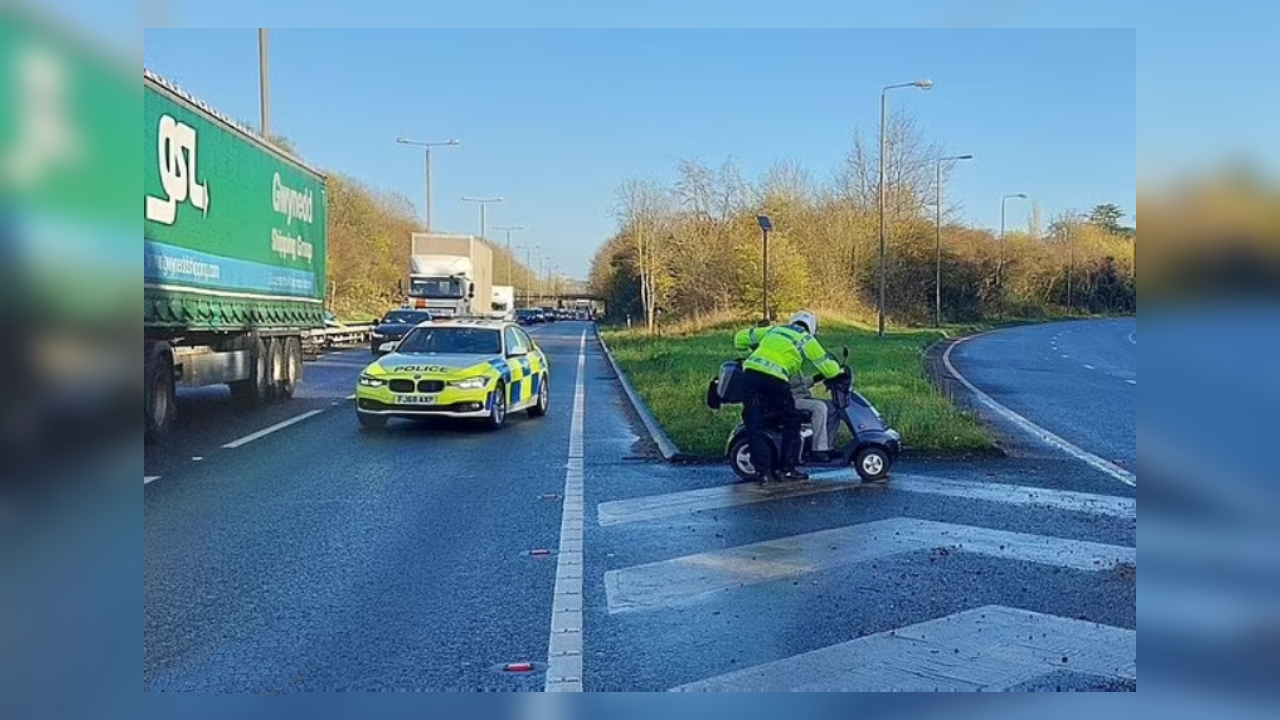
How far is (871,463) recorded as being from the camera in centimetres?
963

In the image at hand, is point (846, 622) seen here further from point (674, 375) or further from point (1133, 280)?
point (674, 375)

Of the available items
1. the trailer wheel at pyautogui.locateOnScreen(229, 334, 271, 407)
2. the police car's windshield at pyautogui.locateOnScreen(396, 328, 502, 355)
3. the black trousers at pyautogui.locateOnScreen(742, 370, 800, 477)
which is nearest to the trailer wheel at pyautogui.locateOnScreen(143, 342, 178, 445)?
the police car's windshield at pyautogui.locateOnScreen(396, 328, 502, 355)

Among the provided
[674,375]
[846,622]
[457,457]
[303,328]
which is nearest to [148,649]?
[846,622]

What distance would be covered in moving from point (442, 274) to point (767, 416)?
103 feet

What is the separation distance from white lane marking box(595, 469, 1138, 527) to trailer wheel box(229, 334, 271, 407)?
30.8 feet

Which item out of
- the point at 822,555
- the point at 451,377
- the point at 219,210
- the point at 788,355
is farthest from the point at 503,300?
the point at 822,555

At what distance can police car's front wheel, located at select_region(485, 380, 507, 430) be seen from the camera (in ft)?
44.3

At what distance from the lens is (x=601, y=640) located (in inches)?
206

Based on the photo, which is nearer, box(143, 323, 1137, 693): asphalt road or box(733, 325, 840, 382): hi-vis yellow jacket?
box(143, 323, 1137, 693): asphalt road

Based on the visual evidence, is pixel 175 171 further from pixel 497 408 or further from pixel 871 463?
pixel 871 463

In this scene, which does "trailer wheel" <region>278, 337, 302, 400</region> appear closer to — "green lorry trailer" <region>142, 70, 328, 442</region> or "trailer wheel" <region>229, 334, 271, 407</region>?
"green lorry trailer" <region>142, 70, 328, 442</region>
